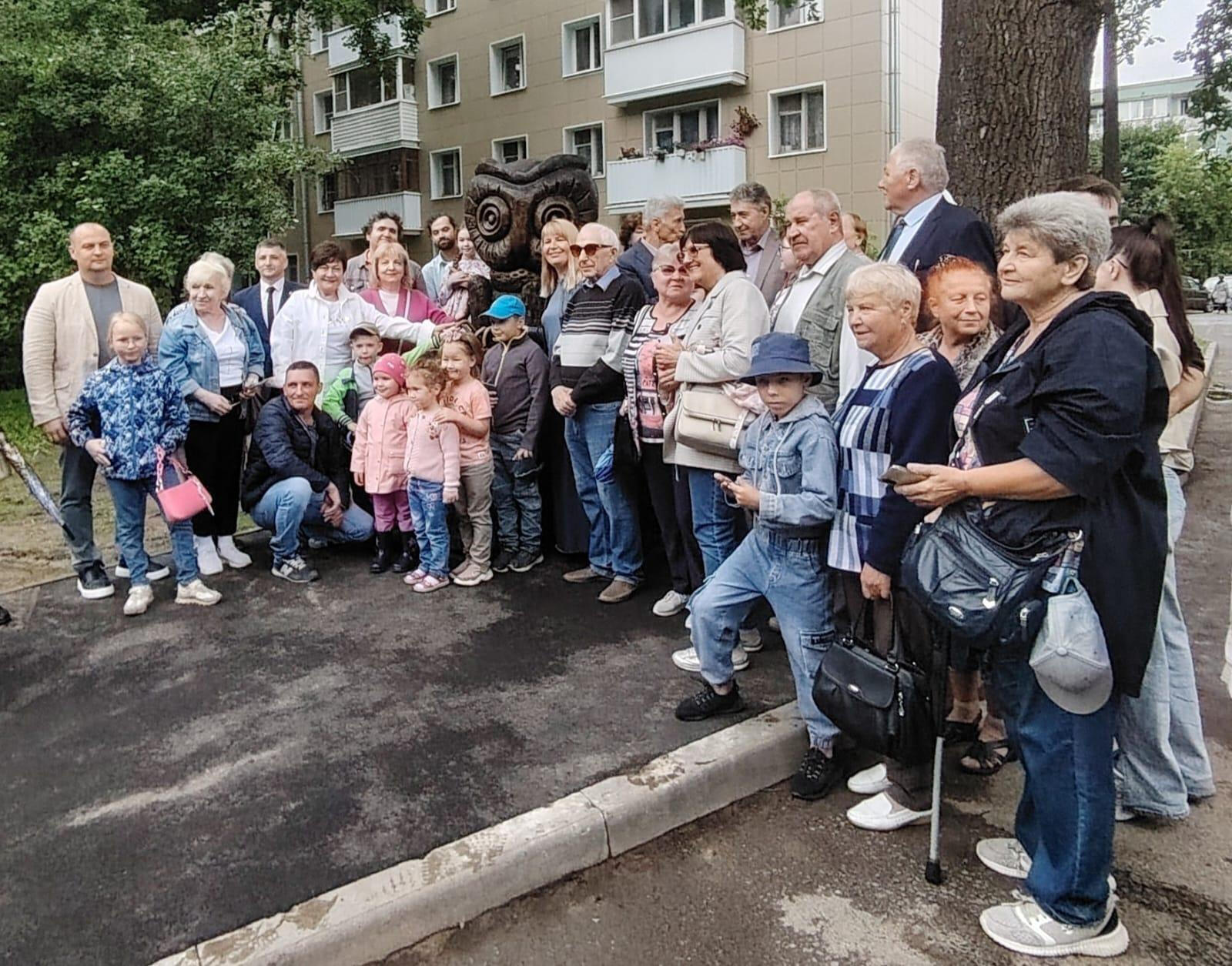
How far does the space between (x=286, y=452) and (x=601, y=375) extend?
2.17 metres

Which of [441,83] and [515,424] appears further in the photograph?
[441,83]

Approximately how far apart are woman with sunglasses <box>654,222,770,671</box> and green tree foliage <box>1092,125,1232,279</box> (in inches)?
1641

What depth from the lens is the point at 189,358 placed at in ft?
18.9

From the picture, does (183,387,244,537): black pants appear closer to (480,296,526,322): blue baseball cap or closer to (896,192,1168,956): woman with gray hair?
(480,296,526,322): blue baseball cap

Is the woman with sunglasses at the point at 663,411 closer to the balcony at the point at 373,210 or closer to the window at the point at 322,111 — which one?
the balcony at the point at 373,210

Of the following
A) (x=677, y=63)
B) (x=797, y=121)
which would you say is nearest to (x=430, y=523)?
(x=797, y=121)

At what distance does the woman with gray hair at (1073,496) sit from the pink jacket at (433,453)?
3.36 metres

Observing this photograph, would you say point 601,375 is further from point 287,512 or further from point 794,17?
point 794,17

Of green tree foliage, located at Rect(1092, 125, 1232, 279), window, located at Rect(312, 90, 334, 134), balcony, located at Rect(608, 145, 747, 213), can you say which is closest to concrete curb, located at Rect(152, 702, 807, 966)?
balcony, located at Rect(608, 145, 747, 213)

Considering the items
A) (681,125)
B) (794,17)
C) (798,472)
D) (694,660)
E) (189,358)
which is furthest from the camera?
(681,125)

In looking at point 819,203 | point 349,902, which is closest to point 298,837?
point 349,902

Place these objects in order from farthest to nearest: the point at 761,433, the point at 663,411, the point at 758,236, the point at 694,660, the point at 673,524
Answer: the point at 758,236 → the point at 673,524 → the point at 663,411 → the point at 694,660 → the point at 761,433

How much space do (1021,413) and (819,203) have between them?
6.04 ft

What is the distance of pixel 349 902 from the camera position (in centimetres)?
275
